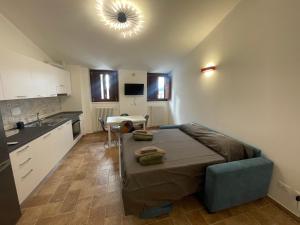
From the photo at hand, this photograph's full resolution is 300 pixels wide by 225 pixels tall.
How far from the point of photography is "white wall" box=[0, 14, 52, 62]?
2.27m

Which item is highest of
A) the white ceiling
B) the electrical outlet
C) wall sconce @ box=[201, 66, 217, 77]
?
the white ceiling

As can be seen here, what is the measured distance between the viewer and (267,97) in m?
1.81

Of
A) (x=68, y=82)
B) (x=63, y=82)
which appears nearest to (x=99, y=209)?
(x=63, y=82)

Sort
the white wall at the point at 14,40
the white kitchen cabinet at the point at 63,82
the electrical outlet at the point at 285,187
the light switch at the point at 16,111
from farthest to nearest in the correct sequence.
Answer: the white kitchen cabinet at the point at 63,82 → the light switch at the point at 16,111 → the white wall at the point at 14,40 → the electrical outlet at the point at 285,187

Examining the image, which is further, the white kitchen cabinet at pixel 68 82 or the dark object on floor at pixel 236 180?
the white kitchen cabinet at pixel 68 82

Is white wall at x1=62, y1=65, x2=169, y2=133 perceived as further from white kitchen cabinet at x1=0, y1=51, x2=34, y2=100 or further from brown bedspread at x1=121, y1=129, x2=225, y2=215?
brown bedspread at x1=121, y1=129, x2=225, y2=215

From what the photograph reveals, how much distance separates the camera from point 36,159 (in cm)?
204

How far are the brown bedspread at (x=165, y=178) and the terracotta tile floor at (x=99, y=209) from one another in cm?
22

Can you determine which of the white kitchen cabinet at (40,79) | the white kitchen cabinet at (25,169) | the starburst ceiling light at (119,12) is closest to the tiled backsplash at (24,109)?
the white kitchen cabinet at (40,79)

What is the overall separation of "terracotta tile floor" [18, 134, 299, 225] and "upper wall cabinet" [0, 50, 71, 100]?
153cm

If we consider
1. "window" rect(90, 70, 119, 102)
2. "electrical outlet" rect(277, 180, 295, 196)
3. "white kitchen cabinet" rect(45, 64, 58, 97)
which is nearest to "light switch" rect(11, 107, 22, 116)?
"white kitchen cabinet" rect(45, 64, 58, 97)

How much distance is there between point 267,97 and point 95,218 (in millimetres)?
2684

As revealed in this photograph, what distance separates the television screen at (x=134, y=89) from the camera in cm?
489

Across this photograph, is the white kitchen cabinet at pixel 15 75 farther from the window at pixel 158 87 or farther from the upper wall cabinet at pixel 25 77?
the window at pixel 158 87
